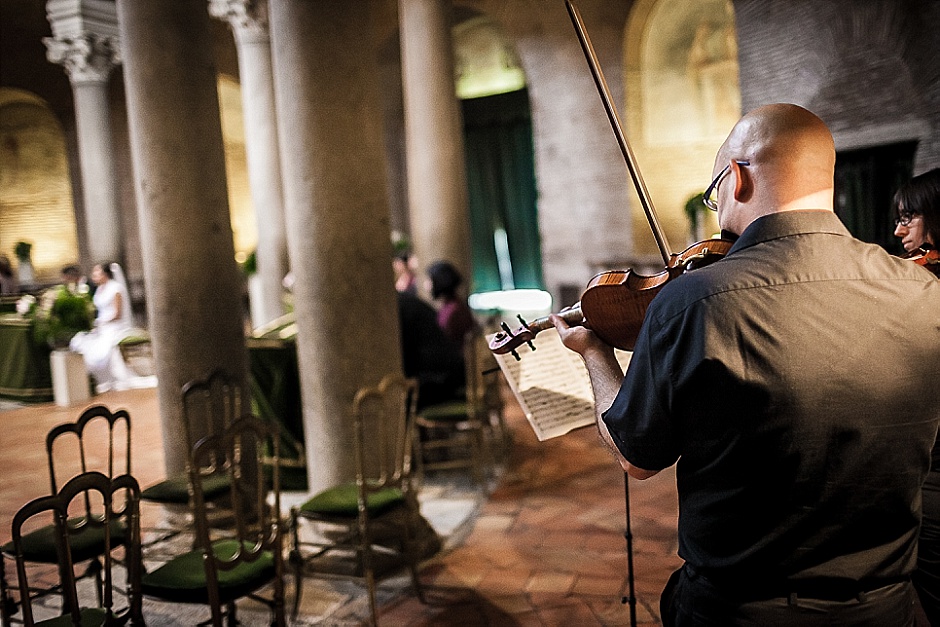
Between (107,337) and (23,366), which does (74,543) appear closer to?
(23,366)

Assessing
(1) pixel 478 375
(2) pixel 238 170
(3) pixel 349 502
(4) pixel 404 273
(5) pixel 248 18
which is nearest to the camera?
(3) pixel 349 502

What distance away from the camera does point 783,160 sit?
1520 millimetres

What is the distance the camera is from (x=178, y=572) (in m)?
3.03

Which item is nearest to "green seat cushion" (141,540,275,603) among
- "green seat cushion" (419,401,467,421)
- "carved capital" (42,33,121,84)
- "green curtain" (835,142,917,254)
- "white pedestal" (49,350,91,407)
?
"green seat cushion" (419,401,467,421)

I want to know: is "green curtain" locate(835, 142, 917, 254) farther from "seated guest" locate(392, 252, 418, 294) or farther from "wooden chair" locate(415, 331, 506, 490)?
"seated guest" locate(392, 252, 418, 294)

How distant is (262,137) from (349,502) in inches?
299

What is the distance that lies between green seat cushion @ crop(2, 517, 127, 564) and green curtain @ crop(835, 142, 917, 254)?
605 centimetres

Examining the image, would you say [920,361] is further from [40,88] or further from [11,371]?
[40,88]

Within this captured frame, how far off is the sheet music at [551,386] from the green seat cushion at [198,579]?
3.95 ft

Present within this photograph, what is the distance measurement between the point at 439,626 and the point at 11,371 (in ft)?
25.0

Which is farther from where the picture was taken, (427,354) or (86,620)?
(427,354)

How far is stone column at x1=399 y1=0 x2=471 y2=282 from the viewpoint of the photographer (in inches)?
315

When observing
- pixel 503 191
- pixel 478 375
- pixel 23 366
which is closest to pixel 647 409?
pixel 478 375

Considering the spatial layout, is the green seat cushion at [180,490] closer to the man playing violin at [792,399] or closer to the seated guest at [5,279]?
the man playing violin at [792,399]
